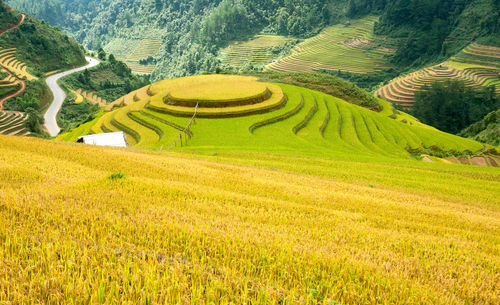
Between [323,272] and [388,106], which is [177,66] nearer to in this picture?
[388,106]

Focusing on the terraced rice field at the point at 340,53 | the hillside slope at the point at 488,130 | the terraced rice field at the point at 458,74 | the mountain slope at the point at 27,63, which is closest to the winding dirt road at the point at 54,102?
the mountain slope at the point at 27,63

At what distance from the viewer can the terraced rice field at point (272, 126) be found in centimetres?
2627

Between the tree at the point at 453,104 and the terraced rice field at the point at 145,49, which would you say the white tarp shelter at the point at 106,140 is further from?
the terraced rice field at the point at 145,49

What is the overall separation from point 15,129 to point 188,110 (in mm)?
40344

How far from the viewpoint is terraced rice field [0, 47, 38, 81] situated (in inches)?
2800

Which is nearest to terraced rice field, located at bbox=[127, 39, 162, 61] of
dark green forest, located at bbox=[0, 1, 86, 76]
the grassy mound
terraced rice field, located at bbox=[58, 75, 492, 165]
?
dark green forest, located at bbox=[0, 1, 86, 76]

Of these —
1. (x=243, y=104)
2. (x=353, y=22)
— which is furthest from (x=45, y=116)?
(x=353, y=22)

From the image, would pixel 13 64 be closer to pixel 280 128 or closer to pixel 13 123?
pixel 13 123

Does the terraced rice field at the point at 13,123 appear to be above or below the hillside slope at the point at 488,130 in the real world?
above

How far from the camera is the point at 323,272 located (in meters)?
2.88

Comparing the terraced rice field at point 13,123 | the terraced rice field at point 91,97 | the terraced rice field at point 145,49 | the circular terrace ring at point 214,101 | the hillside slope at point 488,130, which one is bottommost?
the hillside slope at point 488,130

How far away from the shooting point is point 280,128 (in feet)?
97.3

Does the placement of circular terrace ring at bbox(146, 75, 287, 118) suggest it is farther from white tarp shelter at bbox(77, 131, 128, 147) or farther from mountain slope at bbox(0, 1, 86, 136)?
mountain slope at bbox(0, 1, 86, 136)

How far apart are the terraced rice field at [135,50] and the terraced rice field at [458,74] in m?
116
